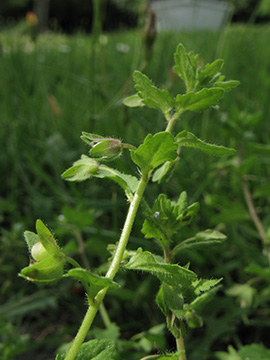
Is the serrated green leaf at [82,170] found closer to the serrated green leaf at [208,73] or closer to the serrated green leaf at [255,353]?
the serrated green leaf at [208,73]

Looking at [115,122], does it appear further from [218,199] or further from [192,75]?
[192,75]

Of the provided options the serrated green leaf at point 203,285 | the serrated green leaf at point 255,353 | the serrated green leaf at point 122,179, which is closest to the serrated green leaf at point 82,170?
the serrated green leaf at point 122,179

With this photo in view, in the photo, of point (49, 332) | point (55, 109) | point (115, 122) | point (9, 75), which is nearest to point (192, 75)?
point (49, 332)

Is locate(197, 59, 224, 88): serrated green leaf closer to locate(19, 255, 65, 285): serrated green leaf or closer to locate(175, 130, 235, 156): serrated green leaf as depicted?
locate(175, 130, 235, 156): serrated green leaf

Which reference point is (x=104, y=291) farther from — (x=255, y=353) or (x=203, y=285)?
(x=255, y=353)

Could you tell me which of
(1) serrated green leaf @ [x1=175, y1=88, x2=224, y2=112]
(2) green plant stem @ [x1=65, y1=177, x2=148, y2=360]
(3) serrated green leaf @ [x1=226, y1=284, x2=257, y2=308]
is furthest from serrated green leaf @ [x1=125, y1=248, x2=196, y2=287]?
(3) serrated green leaf @ [x1=226, y1=284, x2=257, y2=308]

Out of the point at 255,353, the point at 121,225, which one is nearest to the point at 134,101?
the point at 255,353
